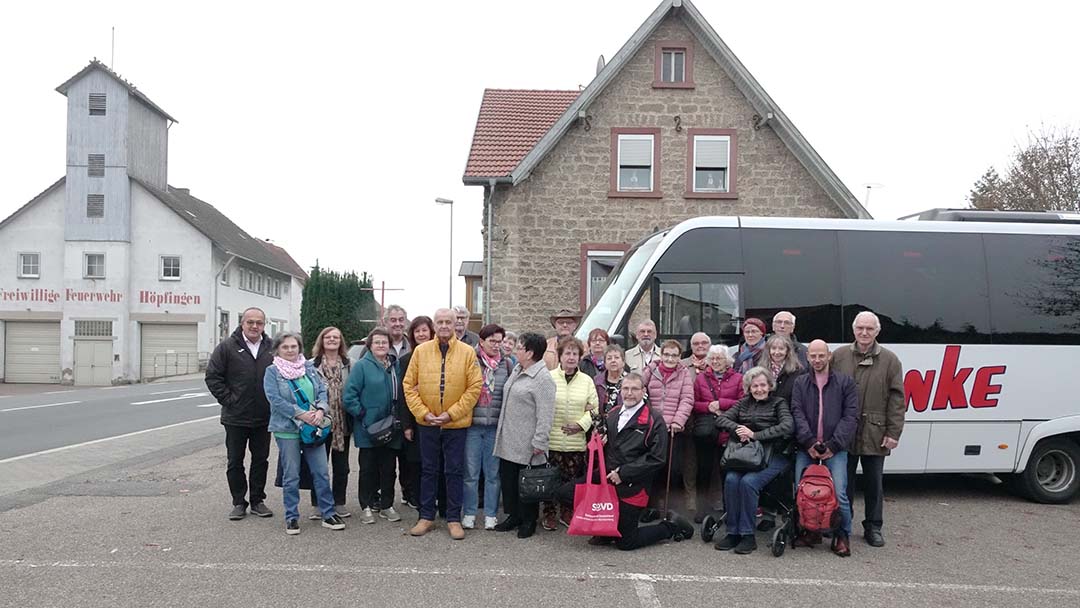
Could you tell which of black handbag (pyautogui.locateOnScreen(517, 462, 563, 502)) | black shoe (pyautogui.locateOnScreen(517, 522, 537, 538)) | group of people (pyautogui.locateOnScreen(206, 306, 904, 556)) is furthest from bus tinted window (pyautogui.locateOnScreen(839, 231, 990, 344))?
black shoe (pyautogui.locateOnScreen(517, 522, 537, 538))

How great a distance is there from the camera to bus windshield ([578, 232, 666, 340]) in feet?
30.4

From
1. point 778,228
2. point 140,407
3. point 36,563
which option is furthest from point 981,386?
point 140,407

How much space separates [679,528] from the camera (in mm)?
7121

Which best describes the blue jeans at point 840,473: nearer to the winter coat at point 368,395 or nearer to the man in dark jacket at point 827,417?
the man in dark jacket at point 827,417

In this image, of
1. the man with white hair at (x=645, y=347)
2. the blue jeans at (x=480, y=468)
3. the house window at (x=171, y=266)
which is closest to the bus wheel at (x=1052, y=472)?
the man with white hair at (x=645, y=347)

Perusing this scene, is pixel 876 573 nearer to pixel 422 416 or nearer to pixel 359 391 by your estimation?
pixel 422 416

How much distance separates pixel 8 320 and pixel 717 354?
41879 mm

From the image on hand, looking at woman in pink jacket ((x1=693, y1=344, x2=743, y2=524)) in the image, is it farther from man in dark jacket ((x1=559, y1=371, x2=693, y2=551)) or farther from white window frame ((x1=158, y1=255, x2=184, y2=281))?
white window frame ((x1=158, y1=255, x2=184, y2=281))

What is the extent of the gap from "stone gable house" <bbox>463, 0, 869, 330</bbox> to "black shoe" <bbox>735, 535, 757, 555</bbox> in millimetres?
10825

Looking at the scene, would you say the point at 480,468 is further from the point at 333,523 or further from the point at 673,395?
the point at 673,395

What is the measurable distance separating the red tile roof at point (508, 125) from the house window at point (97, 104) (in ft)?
84.3

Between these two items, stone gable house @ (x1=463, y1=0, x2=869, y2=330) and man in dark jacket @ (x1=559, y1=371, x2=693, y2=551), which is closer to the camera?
man in dark jacket @ (x1=559, y1=371, x2=693, y2=551)

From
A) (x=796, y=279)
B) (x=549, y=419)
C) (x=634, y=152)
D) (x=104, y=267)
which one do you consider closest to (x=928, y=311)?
(x=796, y=279)

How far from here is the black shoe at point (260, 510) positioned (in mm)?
7777
